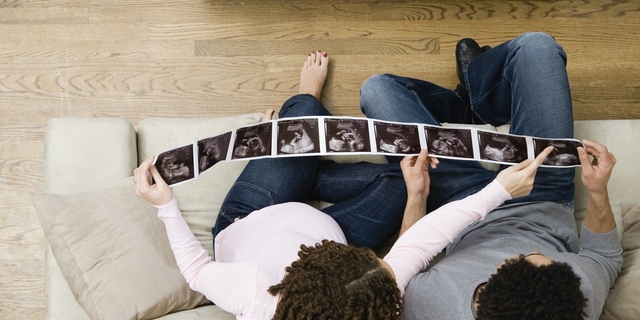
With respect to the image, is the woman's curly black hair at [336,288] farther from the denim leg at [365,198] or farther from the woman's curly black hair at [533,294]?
the denim leg at [365,198]

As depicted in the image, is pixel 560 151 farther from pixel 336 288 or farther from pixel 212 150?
pixel 212 150

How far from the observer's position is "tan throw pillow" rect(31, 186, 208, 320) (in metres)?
1.50

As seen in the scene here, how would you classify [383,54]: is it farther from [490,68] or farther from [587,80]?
[587,80]

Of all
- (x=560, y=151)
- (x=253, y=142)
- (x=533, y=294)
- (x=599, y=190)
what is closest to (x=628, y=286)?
(x=599, y=190)

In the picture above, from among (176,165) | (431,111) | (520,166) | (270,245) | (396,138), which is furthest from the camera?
(431,111)

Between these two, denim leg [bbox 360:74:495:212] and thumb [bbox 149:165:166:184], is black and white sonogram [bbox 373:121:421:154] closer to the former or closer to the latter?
denim leg [bbox 360:74:495:212]

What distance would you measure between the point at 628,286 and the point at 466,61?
3.44ft

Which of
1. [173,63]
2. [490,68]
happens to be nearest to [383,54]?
[490,68]

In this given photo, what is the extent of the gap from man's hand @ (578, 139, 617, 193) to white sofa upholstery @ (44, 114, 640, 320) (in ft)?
1.07

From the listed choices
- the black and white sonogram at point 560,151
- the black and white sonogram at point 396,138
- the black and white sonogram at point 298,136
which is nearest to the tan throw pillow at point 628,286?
the black and white sonogram at point 560,151

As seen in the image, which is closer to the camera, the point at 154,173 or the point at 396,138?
the point at 154,173

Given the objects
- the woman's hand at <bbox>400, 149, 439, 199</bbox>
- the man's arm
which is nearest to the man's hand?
the man's arm

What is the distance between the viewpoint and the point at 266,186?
5.57 ft

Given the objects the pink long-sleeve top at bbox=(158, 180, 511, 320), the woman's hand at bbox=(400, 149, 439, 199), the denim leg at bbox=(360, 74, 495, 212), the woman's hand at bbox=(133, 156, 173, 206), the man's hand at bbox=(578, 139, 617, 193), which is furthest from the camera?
the denim leg at bbox=(360, 74, 495, 212)
